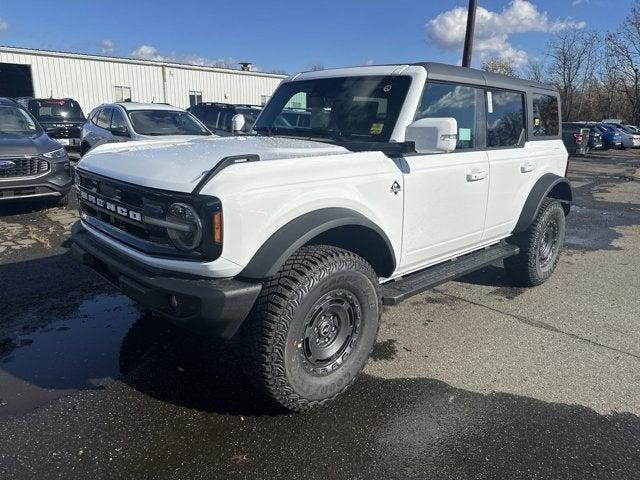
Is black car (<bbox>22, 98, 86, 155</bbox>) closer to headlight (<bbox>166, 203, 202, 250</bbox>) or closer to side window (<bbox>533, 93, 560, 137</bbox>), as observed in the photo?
side window (<bbox>533, 93, 560, 137</bbox>)

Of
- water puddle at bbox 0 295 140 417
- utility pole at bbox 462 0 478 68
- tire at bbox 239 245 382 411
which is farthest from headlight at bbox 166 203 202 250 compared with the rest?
utility pole at bbox 462 0 478 68

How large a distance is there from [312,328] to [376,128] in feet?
5.01

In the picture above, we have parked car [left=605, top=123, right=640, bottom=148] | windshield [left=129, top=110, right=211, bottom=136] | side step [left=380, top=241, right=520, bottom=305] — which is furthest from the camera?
parked car [left=605, top=123, right=640, bottom=148]

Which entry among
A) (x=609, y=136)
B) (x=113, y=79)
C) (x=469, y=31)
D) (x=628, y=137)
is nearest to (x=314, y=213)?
(x=469, y=31)

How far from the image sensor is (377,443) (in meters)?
2.64

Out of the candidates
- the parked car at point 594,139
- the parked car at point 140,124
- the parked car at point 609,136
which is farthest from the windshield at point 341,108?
the parked car at point 609,136

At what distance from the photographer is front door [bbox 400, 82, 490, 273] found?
3415 millimetres

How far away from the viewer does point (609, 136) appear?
28219 millimetres

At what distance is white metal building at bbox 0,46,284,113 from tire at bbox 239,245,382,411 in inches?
990

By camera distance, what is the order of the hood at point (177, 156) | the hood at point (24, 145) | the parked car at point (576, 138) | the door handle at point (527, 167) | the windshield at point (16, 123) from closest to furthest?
the hood at point (177, 156) < the door handle at point (527, 167) < the hood at point (24, 145) < the windshield at point (16, 123) < the parked car at point (576, 138)

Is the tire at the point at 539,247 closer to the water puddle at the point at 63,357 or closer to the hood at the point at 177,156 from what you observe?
→ the hood at the point at 177,156

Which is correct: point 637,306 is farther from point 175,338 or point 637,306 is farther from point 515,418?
point 175,338

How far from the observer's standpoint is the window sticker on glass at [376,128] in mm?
3489

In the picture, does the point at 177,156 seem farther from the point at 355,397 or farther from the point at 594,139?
the point at 594,139
